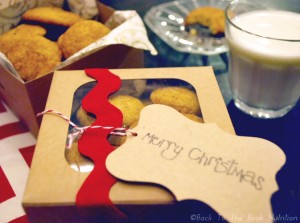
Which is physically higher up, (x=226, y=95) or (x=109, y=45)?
(x=109, y=45)

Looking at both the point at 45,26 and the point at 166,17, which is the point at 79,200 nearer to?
the point at 45,26

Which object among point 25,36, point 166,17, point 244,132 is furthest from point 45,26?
point 244,132

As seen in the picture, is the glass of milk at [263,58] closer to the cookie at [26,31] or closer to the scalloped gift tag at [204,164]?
the scalloped gift tag at [204,164]

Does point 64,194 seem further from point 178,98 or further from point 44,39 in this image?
point 44,39

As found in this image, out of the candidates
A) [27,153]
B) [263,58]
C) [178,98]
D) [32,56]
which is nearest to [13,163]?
[27,153]

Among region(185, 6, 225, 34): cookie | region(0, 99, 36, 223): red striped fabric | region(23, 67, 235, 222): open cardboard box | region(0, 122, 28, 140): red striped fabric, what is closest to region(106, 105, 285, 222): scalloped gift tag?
region(23, 67, 235, 222): open cardboard box

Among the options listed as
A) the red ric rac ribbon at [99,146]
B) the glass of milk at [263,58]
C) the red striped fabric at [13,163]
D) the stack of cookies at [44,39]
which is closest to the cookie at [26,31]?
the stack of cookies at [44,39]
